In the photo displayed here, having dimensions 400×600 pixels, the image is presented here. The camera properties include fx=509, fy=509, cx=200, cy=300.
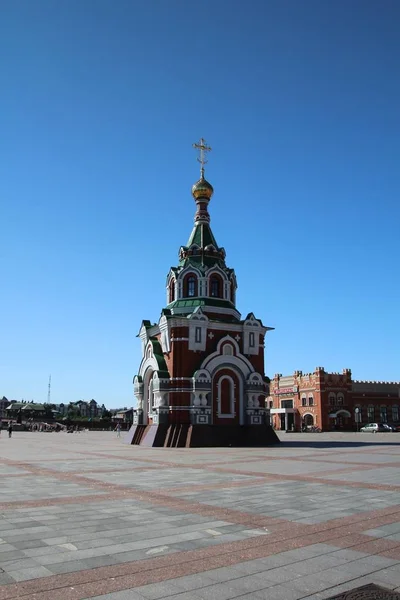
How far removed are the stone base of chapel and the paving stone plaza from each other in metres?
16.2

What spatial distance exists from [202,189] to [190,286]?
8.23 m

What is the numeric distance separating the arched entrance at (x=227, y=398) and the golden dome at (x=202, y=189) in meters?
14.6

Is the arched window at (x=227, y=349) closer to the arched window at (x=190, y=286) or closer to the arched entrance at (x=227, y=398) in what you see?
the arched entrance at (x=227, y=398)

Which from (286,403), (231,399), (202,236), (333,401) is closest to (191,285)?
(202,236)

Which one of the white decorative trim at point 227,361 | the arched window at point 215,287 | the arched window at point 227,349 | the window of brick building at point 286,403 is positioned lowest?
the window of brick building at point 286,403

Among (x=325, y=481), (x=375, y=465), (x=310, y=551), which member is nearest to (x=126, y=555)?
(x=310, y=551)

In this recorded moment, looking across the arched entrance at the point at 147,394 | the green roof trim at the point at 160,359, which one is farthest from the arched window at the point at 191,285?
the arched entrance at the point at 147,394

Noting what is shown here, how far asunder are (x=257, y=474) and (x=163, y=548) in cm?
1007

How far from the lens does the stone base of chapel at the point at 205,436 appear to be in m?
32.5

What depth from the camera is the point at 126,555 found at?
7367 millimetres

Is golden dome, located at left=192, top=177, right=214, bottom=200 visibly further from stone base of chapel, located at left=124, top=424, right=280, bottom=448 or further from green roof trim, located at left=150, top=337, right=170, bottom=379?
stone base of chapel, located at left=124, top=424, right=280, bottom=448

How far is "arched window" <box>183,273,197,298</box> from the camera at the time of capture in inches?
1519

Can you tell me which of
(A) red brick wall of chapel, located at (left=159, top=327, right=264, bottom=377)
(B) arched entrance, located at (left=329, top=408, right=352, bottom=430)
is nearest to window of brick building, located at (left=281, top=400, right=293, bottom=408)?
(B) arched entrance, located at (left=329, top=408, right=352, bottom=430)

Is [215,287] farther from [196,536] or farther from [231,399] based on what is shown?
[196,536]
